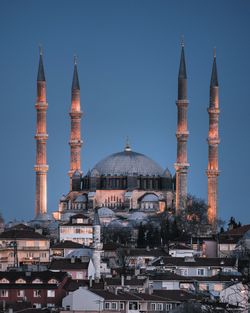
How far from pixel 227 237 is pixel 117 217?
31469mm

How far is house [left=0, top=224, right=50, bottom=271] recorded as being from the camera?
90.1 meters

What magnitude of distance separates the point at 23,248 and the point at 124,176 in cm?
4768

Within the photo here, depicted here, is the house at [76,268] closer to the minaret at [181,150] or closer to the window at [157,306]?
the window at [157,306]

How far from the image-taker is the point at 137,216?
129250 mm

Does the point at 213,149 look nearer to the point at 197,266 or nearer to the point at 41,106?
the point at 41,106

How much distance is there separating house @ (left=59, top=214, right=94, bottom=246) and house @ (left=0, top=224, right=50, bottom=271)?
11.7 meters

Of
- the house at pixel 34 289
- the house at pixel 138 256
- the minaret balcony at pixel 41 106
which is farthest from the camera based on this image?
the minaret balcony at pixel 41 106

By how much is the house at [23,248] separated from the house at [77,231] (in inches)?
461

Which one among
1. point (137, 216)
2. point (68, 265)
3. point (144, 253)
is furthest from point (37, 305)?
point (137, 216)

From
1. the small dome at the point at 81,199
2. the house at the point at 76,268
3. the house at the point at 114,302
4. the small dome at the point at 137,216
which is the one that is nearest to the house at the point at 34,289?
the house at the point at 114,302

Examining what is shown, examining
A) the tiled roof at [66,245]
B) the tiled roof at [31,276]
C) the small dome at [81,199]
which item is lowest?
the tiled roof at [31,276]

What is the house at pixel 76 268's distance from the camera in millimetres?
71562

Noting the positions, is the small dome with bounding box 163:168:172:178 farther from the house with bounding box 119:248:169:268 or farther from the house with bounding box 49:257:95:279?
the house with bounding box 49:257:95:279

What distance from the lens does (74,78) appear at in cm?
14450
